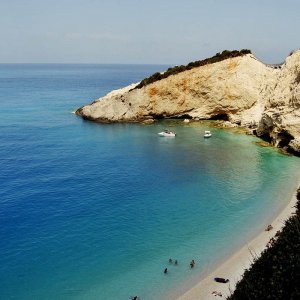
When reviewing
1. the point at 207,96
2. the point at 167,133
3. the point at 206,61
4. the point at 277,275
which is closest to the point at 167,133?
the point at 167,133

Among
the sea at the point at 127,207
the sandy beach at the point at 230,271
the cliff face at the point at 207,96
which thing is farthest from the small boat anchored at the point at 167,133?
the sandy beach at the point at 230,271

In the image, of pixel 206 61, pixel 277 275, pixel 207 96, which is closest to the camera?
pixel 277 275

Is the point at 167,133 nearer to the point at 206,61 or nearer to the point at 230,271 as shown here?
the point at 206,61

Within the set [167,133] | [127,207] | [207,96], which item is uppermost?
[207,96]

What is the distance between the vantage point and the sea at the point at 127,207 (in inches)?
1212

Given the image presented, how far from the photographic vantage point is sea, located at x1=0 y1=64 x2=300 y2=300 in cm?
3078

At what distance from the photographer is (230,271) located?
3189 cm

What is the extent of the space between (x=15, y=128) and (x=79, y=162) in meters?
33.0

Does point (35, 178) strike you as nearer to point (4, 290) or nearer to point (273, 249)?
point (4, 290)

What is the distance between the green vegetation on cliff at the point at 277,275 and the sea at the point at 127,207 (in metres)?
11.0

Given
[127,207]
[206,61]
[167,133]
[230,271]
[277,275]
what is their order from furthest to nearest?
[206,61], [167,133], [127,207], [230,271], [277,275]

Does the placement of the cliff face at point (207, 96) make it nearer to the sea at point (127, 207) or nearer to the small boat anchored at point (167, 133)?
the sea at point (127, 207)

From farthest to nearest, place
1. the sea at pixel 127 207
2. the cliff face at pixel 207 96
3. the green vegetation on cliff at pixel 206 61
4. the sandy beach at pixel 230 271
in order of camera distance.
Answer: the green vegetation on cliff at pixel 206 61 < the cliff face at pixel 207 96 < the sea at pixel 127 207 < the sandy beach at pixel 230 271

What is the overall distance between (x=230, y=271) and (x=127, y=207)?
15315mm
